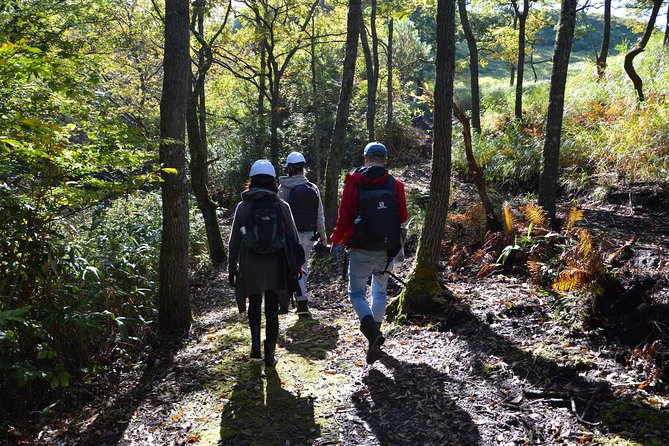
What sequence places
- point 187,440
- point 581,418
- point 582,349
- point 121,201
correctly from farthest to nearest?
point 121,201 < point 582,349 < point 187,440 < point 581,418

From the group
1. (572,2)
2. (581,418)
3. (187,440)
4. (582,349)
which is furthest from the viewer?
(572,2)

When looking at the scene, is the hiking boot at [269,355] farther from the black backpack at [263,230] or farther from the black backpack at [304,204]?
the black backpack at [304,204]

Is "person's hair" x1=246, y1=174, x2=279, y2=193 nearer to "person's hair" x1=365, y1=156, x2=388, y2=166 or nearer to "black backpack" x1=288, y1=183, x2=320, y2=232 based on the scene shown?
"person's hair" x1=365, y1=156, x2=388, y2=166

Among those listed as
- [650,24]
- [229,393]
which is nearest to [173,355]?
[229,393]

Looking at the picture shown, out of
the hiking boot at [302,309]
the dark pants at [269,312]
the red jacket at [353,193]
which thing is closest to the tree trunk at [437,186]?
the red jacket at [353,193]

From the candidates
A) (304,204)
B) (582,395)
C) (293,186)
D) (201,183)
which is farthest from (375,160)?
(201,183)

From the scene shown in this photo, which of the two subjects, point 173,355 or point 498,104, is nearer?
point 173,355

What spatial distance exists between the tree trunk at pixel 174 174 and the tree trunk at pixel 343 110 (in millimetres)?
4401

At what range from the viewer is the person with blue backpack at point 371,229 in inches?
193

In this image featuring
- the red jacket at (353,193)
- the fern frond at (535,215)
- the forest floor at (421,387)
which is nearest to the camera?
the forest floor at (421,387)

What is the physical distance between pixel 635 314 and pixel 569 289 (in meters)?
0.82

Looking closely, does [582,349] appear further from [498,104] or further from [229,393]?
[498,104]

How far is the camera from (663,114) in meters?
8.74

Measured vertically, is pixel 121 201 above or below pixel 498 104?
below
